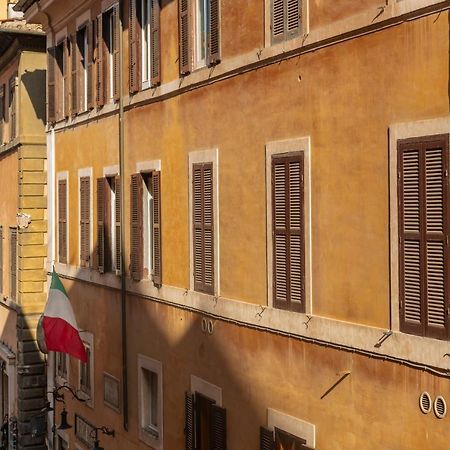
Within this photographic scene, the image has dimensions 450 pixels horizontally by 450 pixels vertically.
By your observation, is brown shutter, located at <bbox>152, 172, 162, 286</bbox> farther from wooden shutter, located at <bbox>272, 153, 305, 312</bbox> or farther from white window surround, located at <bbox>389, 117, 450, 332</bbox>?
white window surround, located at <bbox>389, 117, 450, 332</bbox>

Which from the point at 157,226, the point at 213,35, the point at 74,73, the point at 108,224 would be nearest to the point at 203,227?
the point at 157,226

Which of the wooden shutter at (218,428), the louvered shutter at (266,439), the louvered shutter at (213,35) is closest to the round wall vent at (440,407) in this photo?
the louvered shutter at (266,439)

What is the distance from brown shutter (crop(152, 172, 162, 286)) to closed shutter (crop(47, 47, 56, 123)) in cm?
725

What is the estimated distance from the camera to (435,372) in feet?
30.9

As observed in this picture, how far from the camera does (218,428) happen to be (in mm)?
13820

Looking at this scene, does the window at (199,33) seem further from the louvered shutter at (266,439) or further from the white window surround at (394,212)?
the louvered shutter at (266,439)

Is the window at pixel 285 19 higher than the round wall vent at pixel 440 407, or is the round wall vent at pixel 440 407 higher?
the window at pixel 285 19

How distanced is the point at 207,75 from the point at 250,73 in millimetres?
1352

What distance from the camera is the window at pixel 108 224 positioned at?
1820 cm

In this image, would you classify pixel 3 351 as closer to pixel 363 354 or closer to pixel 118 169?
pixel 118 169

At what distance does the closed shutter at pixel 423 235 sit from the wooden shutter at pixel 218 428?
449 cm

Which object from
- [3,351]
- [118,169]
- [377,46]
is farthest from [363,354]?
[3,351]

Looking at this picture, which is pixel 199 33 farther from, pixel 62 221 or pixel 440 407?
pixel 62 221

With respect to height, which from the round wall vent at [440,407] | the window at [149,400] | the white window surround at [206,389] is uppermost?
the round wall vent at [440,407]
